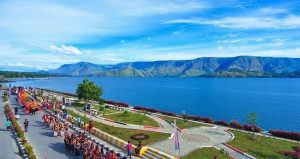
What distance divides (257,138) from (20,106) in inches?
1573

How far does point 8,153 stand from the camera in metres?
26.8

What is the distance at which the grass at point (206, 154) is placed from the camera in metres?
26.9

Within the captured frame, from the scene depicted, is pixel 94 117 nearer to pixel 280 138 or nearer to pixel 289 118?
pixel 280 138

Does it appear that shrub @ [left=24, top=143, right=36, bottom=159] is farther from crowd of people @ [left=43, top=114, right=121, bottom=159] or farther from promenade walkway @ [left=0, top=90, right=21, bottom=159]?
crowd of people @ [left=43, top=114, right=121, bottom=159]

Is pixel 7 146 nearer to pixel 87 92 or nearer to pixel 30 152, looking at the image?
pixel 30 152

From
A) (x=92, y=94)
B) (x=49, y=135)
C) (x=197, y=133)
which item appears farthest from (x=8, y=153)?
(x=92, y=94)

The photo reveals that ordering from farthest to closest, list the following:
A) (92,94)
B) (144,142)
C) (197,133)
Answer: (92,94), (197,133), (144,142)

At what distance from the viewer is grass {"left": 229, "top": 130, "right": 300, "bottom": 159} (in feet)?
94.9

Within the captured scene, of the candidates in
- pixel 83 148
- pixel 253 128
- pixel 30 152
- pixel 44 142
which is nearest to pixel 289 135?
pixel 253 128

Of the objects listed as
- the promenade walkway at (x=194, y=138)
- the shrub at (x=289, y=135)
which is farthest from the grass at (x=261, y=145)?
the shrub at (x=289, y=135)

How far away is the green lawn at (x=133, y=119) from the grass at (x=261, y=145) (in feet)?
40.1

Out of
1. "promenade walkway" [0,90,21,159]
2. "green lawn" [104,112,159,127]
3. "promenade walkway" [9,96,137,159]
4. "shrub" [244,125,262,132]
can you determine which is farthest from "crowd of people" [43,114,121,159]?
"shrub" [244,125,262,132]

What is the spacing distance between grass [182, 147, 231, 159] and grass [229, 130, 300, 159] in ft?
10.4

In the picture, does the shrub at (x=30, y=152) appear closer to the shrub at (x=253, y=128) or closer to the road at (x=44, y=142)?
the road at (x=44, y=142)
